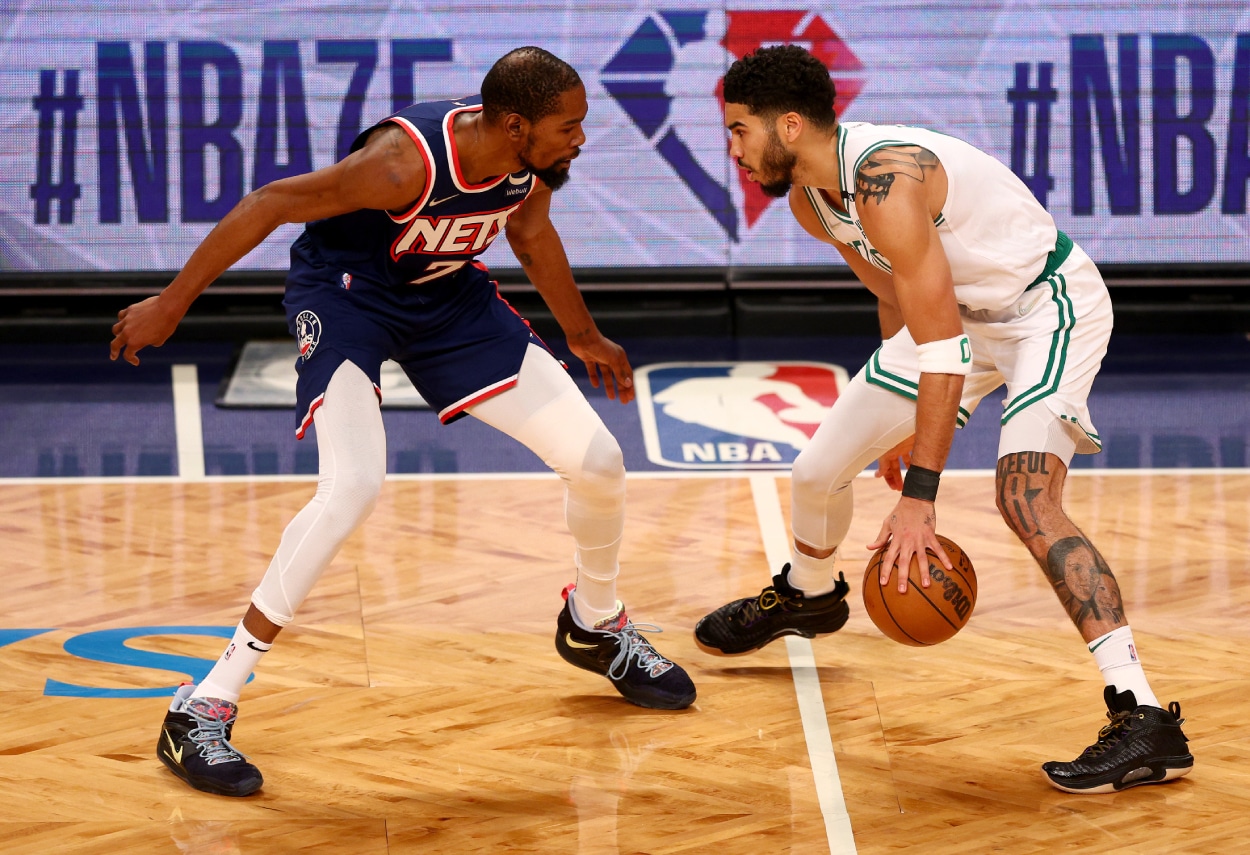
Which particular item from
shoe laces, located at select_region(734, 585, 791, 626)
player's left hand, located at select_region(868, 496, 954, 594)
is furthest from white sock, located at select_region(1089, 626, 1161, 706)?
shoe laces, located at select_region(734, 585, 791, 626)

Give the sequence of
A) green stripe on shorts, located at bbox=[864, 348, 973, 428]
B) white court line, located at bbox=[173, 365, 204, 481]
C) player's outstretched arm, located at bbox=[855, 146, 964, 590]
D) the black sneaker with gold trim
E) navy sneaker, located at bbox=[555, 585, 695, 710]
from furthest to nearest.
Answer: white court line, located at bbox=[173, 365, 204, 481] < the black sneaker with gold trim < navy sneaker, located at bbox=[555, 585, 695, 710] < green stripe on shorts, located at bbox=[864, 348, 973, 428] < player's outstretched arm, located at bbox=[855, 146, 964, 590]

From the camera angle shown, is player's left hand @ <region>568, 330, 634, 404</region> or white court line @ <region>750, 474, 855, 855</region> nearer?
white court line @ <region>750, 474, 855, 855</region>

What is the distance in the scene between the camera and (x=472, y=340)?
13.5ft

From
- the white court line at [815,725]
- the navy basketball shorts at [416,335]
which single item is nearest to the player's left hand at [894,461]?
the white court line at [815,725]

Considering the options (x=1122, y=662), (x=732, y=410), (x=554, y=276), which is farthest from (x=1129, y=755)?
(x=732, y=410)

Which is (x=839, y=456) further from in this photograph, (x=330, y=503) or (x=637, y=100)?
(x=637, y=100)

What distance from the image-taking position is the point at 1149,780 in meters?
3.75

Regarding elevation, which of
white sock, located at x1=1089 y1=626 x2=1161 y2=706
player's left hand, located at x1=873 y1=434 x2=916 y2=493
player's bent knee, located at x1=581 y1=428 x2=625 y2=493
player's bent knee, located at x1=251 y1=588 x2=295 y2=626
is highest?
player's bent knee, located at x1=581 y1=428 x2=625 y2=493

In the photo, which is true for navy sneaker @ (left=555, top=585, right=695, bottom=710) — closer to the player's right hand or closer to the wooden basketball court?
the wooden basketball court

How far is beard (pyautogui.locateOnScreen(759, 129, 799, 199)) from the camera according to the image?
3.76 metres

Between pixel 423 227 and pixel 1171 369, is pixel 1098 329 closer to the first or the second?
pixel 423 227

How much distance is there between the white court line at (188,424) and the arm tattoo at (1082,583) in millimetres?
3622

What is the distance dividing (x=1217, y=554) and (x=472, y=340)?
2791mm

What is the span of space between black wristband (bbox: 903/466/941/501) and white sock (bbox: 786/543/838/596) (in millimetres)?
846
